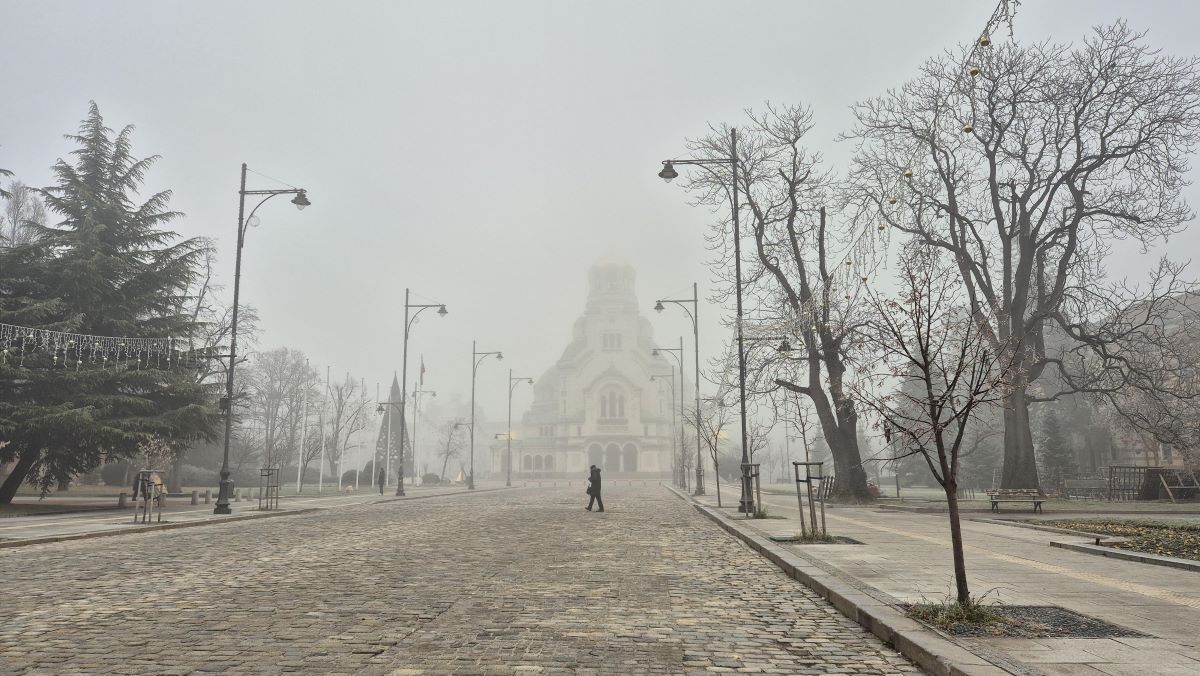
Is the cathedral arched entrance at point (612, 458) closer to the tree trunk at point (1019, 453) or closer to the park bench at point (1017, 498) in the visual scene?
the tree trunk at point (1019, 453)

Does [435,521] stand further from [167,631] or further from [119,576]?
[167,631]

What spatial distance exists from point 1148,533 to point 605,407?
82386 mm

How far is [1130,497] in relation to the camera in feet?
100

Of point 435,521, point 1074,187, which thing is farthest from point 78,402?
point 1074,187

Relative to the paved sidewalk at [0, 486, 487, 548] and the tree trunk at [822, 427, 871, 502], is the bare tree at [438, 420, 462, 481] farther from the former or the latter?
the tree trunk at [822, 427, 871, 502]

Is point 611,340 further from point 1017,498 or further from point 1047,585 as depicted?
point 1047,585

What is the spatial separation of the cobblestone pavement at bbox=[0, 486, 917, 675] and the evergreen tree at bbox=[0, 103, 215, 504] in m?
10.6

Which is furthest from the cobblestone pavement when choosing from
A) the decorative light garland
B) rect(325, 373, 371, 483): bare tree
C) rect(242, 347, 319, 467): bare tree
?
rect(242, 347, 319, 467): bare tree

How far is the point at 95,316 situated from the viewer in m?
24.7

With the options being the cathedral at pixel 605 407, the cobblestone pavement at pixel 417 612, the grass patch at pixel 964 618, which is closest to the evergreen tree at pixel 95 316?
the cobblestone pavement at pixel 417 612

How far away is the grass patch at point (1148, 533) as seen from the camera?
10812mm

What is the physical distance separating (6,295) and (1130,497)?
39.9 meters

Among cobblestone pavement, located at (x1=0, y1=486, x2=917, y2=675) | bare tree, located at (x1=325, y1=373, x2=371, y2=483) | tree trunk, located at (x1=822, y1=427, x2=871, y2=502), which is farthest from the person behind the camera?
bare tree, located at (x1=325, y1=373, x2=371, y2=483)

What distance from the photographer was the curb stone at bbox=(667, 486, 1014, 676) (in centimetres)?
480
